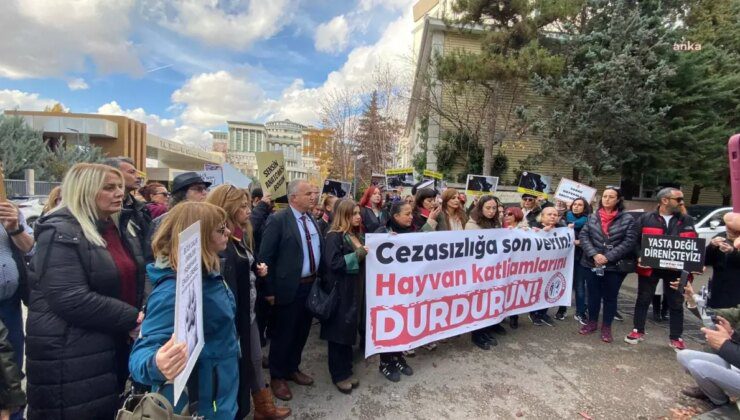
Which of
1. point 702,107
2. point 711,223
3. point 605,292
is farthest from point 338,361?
point 702,107

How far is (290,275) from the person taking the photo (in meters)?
3.29

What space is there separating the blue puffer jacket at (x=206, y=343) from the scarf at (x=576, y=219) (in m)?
5.52

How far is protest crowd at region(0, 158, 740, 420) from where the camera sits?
6.04ft

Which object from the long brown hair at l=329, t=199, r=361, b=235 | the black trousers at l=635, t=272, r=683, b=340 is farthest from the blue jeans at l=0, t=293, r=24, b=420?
the black trousers at l=635, t=272, r=683, b=340

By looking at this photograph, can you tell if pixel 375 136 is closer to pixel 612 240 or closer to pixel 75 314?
pixel 612 240

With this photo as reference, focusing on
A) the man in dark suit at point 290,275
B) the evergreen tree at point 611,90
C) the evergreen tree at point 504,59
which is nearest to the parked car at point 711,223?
the evergreen tree at point 611,90

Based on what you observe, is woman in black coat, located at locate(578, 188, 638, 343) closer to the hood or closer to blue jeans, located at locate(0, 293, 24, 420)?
the hood

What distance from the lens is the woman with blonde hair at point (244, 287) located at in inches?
99.5

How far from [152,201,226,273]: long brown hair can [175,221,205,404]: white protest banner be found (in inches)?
9.0

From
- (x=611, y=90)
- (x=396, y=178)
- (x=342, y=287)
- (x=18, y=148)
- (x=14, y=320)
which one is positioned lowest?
(x=14, y=320)

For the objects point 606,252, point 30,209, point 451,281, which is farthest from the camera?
point 30,209

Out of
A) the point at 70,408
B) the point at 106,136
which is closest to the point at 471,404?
the point at 70,408

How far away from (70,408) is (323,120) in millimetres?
27821

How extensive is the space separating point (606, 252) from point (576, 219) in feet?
4.66
